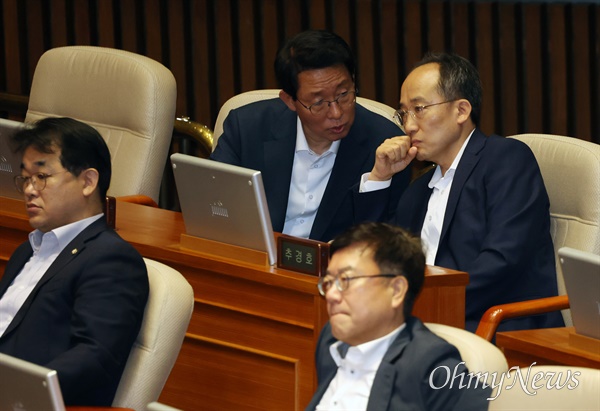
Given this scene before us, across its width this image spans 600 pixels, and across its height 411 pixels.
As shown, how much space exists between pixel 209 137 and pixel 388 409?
2.73m

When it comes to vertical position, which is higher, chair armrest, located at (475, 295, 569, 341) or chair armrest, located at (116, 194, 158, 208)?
chair armrest, located at (116, 194, 158, 208)

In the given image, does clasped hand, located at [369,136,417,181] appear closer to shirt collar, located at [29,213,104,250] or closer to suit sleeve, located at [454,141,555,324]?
suit sleeve, located at [454,141,555,324]

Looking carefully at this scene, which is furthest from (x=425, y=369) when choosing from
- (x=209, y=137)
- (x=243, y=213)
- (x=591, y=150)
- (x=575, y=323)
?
(x=209, y=137)

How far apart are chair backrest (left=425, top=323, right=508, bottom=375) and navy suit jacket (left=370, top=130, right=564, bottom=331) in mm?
1030

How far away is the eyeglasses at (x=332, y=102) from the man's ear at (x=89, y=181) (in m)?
1.02

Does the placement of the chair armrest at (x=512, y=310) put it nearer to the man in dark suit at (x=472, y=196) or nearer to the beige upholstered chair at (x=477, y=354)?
the man in dark suit at (x=472, y=196)

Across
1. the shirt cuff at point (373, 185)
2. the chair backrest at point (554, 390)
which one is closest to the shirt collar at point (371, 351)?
the chair backrest at point (554, 390)

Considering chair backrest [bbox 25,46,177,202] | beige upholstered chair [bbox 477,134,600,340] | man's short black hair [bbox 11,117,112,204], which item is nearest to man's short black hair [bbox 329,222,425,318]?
man's short black hair [bbox 11,117,112,204]

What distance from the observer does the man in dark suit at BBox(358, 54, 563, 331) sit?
3568 millimetres

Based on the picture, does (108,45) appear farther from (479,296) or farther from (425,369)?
(425,369)

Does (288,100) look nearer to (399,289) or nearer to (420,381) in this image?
(399,289)

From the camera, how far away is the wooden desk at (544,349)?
114 inches

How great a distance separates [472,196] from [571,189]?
290 millimetres

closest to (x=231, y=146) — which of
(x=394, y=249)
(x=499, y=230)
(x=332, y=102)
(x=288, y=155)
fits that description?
(x=288, y=155)
